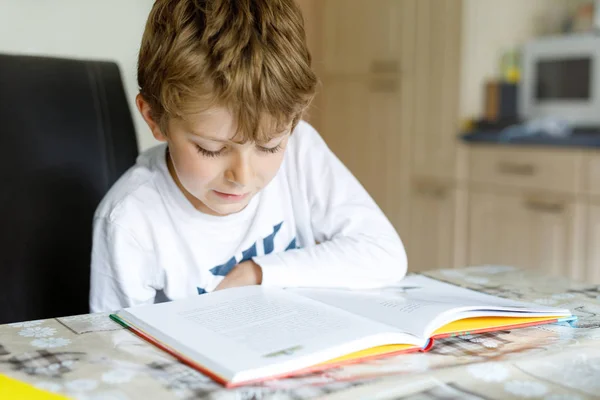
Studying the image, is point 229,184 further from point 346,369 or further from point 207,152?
point 346,369

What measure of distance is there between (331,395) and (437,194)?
2442mm

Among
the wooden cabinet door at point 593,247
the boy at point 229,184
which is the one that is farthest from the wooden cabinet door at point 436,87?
the boy at point 229,184

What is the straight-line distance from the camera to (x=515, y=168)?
2.61 m

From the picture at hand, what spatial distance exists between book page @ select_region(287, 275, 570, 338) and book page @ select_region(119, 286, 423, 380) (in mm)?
34

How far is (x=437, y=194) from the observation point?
296 centimetres

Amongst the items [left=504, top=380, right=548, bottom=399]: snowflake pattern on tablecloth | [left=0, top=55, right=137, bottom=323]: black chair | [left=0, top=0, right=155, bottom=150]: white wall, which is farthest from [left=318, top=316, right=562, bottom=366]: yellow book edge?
[left=0, top=0, right=155, bottom=150]: white wall

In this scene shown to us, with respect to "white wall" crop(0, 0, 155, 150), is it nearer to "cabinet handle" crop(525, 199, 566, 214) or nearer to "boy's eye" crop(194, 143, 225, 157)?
"boy's eye" crop(194, 143, 225, 157)

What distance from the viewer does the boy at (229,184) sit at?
93cm

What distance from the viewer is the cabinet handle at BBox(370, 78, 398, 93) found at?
10.2 feet

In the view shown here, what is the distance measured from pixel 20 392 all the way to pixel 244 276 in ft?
1.48

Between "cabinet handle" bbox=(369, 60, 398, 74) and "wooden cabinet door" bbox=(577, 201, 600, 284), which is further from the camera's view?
"cabinet handle" bbox=(369, 60, 398, 74)

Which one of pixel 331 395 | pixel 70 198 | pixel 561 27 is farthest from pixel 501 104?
pixel 331 395

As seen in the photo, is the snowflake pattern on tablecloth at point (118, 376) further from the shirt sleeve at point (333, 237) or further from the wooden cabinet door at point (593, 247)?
the wooden cabinet door at point (593, 247)

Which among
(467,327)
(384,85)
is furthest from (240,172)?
(384,85)
